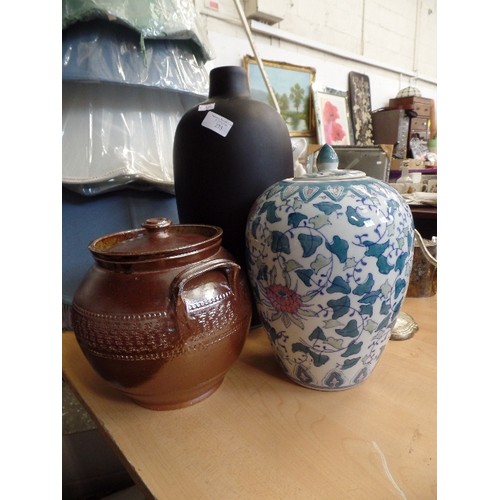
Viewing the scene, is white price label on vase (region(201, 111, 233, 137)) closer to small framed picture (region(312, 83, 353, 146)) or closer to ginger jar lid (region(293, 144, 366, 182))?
ginger jar lid (region(293, 144, 366, 182))

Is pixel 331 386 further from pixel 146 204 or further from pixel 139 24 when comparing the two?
pixel 139 24

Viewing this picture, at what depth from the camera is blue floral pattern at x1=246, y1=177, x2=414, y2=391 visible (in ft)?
1.49

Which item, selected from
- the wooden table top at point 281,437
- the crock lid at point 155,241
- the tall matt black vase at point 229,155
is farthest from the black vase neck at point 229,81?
the wooden table top at point 281,437

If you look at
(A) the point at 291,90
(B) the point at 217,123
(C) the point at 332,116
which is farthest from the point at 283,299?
(C) the point at 332,116

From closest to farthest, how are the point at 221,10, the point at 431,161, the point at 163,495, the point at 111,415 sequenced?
1. the point at 163,495
2. the point at 111,415
3. the point at 221,10
4. the point at 431,161

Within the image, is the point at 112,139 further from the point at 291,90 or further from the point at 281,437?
the point at 291,90

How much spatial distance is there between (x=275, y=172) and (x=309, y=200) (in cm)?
20

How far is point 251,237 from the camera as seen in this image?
524mm

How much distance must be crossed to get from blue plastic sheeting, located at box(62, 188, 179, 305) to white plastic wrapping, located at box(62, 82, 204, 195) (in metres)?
0.04

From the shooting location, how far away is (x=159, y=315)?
0.43 metres

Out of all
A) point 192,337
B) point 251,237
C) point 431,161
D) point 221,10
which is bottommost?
point 192,337

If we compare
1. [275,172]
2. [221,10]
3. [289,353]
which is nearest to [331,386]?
[289,353]

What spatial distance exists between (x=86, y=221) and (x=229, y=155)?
374 mm

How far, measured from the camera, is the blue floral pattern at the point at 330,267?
46 cm
